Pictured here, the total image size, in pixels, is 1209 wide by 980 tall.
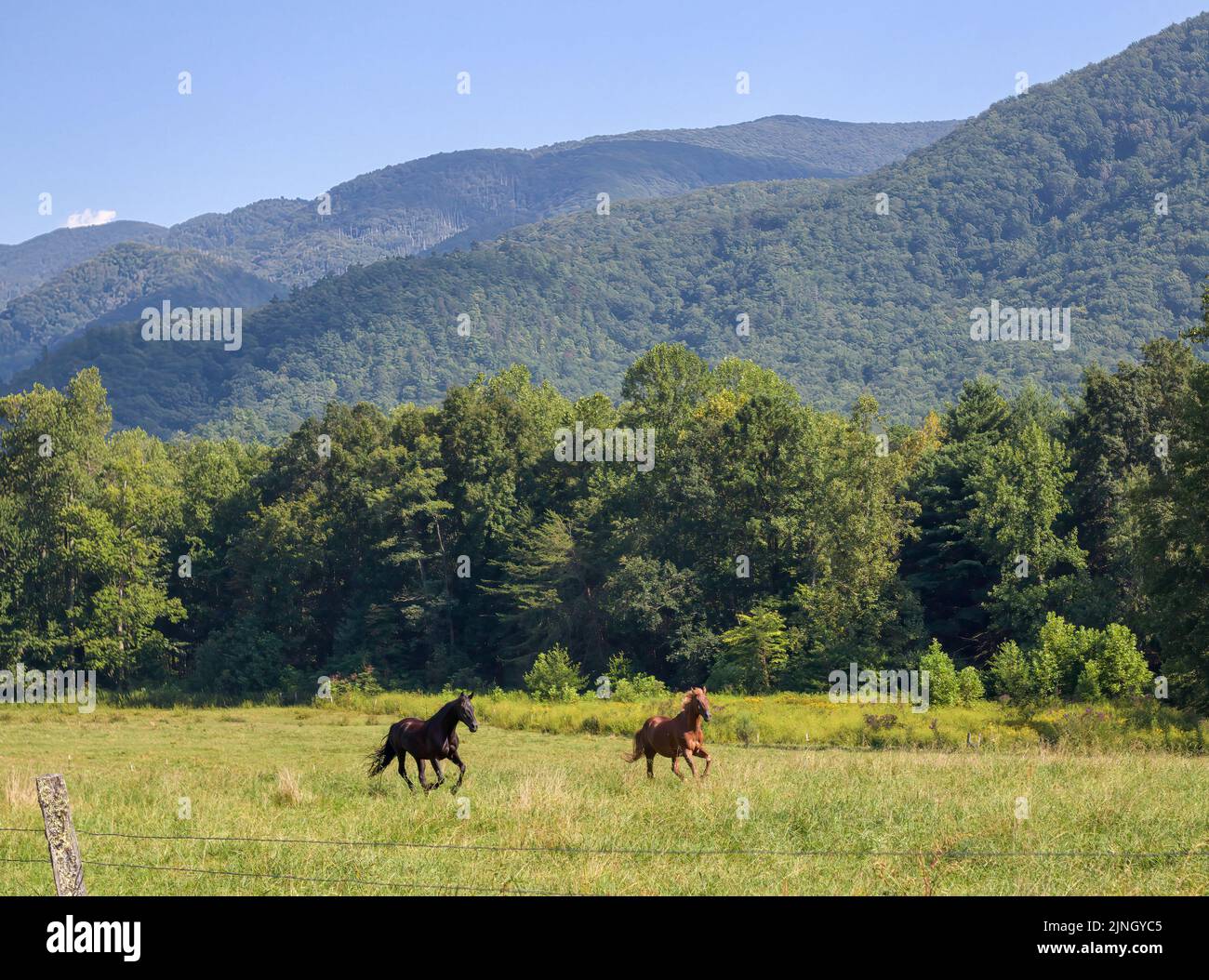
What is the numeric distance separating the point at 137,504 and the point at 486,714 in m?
31.1

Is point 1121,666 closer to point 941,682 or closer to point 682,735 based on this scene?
point 941,682

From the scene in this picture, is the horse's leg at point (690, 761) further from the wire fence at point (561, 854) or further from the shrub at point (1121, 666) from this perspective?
the shrub at point (1121, 666)

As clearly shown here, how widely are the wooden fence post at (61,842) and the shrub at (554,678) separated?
42478 millimetres

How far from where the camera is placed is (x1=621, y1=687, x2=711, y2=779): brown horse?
67.8 ft

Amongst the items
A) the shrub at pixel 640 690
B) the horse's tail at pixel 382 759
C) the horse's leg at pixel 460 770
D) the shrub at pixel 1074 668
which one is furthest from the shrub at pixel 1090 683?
the horse's tail at pixel 382 759

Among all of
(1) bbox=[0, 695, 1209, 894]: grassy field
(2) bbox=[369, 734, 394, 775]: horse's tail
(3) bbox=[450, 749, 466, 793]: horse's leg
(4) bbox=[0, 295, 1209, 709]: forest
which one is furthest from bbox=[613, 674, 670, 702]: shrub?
(3) bbox=[450, 749, 466, 793]: horse's leg

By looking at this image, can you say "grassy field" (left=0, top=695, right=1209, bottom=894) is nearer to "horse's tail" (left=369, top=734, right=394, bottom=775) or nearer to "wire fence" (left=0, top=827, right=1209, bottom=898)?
"wire fence" (left=0, top=827, right=1209, bottom=898)

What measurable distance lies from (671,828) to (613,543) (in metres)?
46.4

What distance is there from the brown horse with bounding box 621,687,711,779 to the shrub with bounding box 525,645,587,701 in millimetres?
31330

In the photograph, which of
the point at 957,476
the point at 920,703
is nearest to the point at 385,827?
the point at 920,703

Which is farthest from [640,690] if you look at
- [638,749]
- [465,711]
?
[465,711]

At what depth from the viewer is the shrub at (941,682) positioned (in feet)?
139

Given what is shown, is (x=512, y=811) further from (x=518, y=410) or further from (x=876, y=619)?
(x=518, y=410)

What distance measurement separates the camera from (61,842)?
10.1 meters
